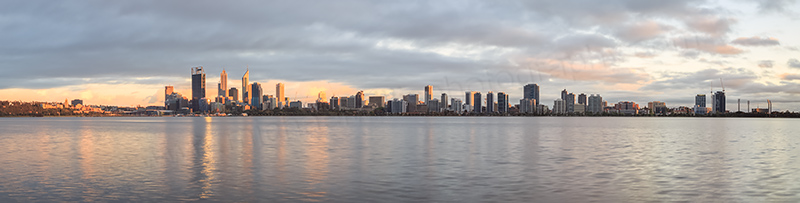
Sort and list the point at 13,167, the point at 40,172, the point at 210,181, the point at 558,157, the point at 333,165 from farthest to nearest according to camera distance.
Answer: the point at 558,157
the point at 333,165
the point at 13,167
the point at 40,172
the point at 210,181

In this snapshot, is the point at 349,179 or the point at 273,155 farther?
the point at 273,155

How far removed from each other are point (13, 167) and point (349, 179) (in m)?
25.0

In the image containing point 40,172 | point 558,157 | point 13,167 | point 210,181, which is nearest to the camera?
point 210,181

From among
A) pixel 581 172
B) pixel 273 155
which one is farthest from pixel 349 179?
pixel 273 155

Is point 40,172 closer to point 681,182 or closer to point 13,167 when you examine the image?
Result: point 13,167

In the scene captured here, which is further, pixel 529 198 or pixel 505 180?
pixel 505 180

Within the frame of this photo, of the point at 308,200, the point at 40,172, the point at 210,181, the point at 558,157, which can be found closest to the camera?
the point at 308,200

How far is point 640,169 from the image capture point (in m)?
43.8

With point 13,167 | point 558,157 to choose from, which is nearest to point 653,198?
point 558,157

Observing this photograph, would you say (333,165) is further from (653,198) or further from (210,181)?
(653,198)

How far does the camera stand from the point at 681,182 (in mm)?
35375

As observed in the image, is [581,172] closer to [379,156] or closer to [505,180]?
[505,180]

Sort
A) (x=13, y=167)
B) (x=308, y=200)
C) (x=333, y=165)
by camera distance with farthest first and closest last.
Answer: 1. (x=333, y=165)
2. (x=13, y=167)
3. (x=308, y=200)

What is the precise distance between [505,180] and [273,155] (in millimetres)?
27952
